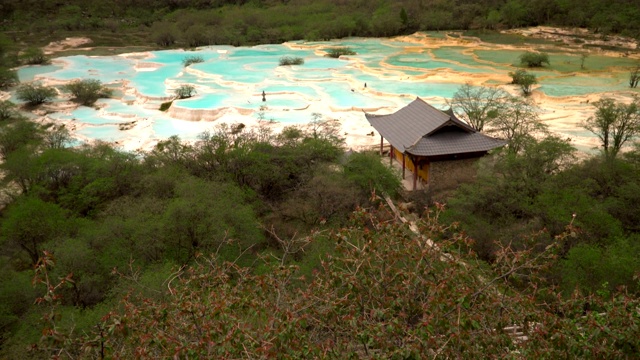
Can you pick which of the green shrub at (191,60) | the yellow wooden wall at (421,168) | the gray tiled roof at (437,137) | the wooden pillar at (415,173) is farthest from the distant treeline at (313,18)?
the wooden pillar at (415,173)

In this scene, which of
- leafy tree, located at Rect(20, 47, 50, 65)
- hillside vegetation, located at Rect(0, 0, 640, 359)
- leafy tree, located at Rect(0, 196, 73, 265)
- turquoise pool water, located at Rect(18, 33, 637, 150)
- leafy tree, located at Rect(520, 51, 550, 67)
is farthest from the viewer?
leafy tree, located at Rect(20, 47, 50, 65)

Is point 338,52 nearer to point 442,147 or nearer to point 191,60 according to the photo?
point 191,60

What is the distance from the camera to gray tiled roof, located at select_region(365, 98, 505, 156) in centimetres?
1645

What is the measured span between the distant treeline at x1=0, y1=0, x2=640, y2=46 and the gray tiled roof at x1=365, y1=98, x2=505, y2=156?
37.4 m

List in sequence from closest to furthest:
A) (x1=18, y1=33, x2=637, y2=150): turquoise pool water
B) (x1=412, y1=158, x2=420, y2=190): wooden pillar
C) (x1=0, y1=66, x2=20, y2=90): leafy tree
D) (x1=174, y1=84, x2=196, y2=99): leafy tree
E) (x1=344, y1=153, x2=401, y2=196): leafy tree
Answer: (x1=344, y1=153, x2=401, y2=196): leafy tree, (x1=412, y1=158, x2=420, y2=190): wooden pillar, (x1=18, y1=33, x2=637, y2=150): turquoise pool water, (x1=174, y1=84, x2=196, y2=99): leafy tree, (x1=0, y1=66, x2=20, y2=90): leafy tree

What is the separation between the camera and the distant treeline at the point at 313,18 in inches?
2069

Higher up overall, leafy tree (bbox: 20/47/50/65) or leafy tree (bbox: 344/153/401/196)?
leafy tree (bbox: 20/47/50/65)

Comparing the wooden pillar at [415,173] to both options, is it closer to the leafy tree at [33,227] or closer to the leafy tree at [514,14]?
the leafy tree at [33,227]

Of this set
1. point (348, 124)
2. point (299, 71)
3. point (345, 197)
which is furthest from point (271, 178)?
point (299, 71)

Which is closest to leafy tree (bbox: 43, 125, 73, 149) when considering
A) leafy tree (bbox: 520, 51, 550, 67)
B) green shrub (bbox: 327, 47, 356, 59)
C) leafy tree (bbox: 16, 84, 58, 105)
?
leafy tree (bbox: 16, 84, 58, 105)

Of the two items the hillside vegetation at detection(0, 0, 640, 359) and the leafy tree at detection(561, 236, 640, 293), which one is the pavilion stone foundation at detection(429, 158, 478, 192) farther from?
the leafy tree at detection(561, 236, 640, 293)

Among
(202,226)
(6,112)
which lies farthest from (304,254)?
(6,112)

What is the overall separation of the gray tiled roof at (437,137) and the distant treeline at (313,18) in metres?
37.4

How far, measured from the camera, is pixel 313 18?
59.3 meters
